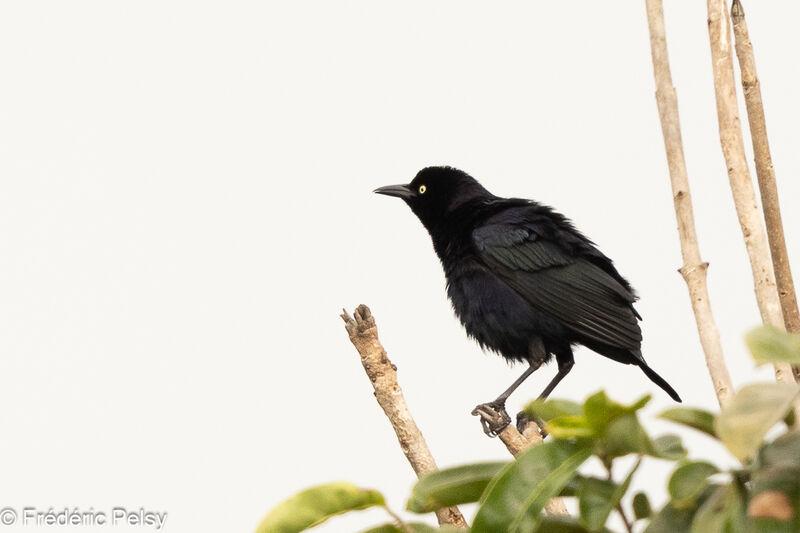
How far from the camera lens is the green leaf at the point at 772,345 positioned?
1.50m

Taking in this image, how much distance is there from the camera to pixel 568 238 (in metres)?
5.28

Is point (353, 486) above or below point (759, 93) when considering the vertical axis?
below

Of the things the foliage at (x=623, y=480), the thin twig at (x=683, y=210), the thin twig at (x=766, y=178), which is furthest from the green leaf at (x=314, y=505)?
the thin twig at (x=766, y=178)

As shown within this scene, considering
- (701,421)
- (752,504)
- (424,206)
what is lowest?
(752,504)

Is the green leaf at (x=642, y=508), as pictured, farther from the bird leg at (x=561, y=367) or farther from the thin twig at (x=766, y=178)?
the bird leg at (x=561, y=367)

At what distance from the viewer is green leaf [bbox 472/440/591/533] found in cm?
160

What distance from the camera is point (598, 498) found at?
64.2 inches

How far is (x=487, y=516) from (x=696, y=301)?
2111mm

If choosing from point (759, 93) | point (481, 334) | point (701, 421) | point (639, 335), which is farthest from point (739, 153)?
point (701, 421)

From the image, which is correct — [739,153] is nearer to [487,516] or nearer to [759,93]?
[759,93]

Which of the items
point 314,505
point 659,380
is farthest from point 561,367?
point 314,505

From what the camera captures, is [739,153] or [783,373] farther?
[739,153]

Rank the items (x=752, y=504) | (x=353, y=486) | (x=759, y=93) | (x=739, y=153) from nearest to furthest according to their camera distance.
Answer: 1. (x=752, y=504)
2. (x=353, y=486)
3. (x=739, y=153)
4. (x=759, y=93)

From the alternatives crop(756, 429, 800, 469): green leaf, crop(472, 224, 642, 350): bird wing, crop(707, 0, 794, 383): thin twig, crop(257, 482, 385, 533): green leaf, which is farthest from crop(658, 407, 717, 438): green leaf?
crop(472, 224, 642, 350): bird wing
